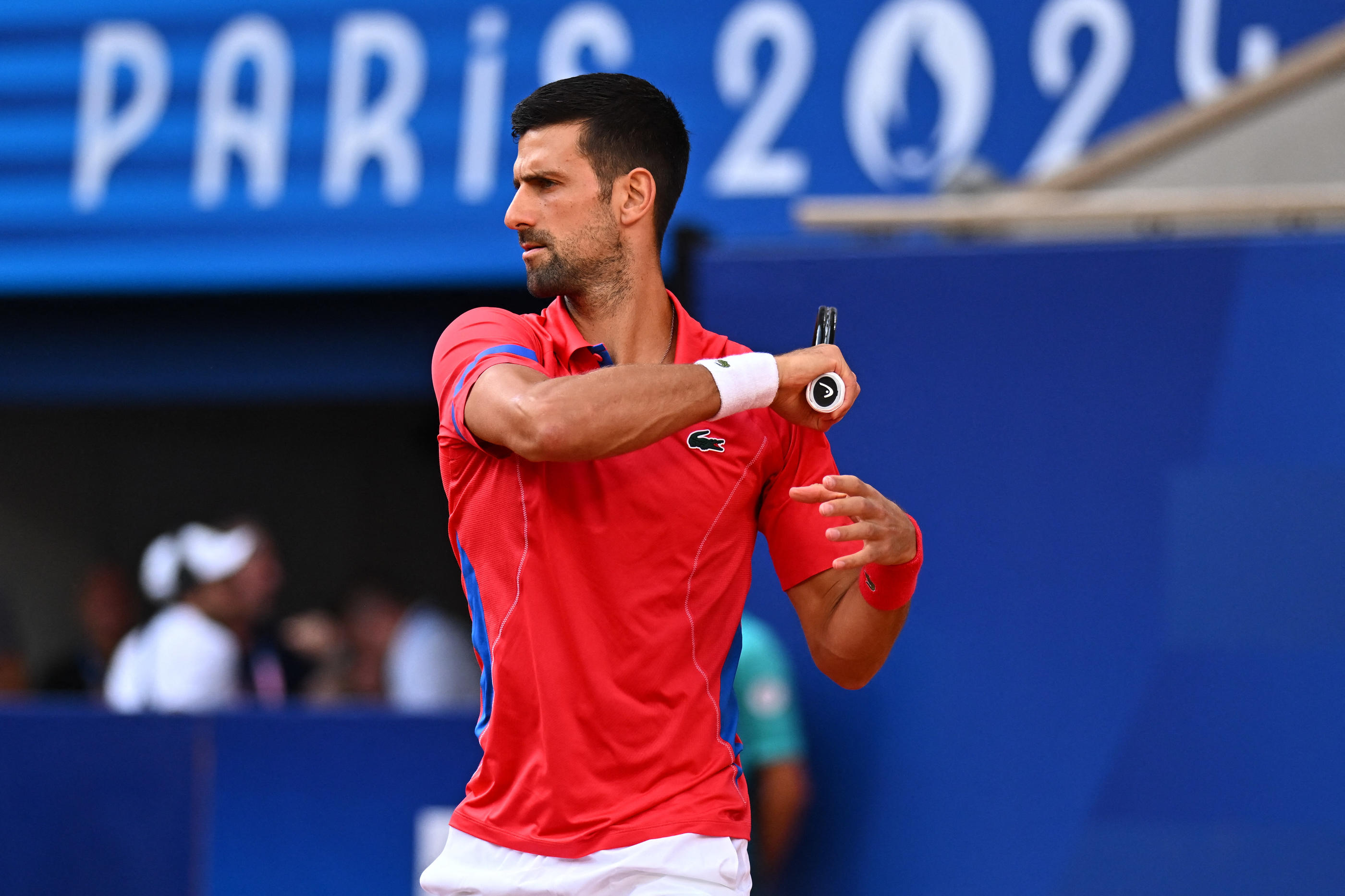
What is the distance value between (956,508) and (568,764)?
2.56 m

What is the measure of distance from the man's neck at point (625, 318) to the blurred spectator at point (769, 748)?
6.73ft

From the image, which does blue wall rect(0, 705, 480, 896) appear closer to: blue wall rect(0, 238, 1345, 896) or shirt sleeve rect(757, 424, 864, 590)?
blue wall rect(0, 238, 1345, 896)

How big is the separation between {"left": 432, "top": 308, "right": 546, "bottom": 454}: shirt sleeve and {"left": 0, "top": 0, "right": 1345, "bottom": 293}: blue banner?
14.2ft

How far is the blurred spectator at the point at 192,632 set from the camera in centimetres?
607

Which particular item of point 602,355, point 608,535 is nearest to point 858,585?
point 608,535

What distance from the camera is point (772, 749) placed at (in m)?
4.61

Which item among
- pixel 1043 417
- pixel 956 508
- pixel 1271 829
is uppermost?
pixel 1043 417

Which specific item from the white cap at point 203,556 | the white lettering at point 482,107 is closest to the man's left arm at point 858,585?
the white cap at point 203,556

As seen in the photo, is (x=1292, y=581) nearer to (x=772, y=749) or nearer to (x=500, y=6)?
(x=772, y=749)

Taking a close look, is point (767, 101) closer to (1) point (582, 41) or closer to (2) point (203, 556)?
(1) point (582, 41)

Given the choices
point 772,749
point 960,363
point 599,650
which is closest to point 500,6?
point 960,363

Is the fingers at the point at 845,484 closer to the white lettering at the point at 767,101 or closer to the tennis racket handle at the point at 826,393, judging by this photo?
the tennis racket handle at the point at 826,393

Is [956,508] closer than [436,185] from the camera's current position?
Yes

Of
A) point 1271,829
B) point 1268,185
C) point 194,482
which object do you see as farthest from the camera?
point 194,482
